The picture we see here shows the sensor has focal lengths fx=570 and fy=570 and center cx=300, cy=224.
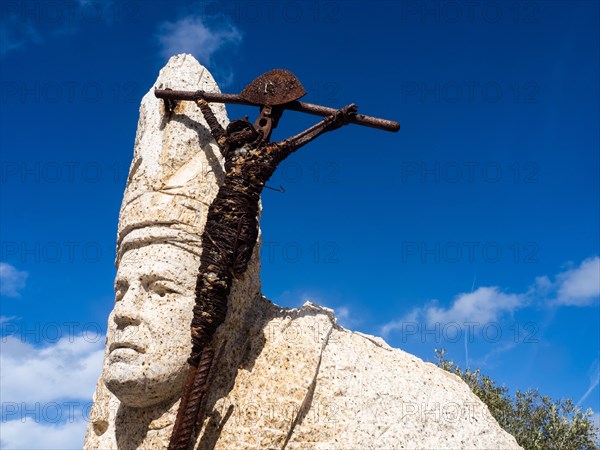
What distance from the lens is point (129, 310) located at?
619 cm

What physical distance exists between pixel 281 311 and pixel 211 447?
186 centimetres

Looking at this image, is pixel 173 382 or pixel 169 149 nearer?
pixel 173 382

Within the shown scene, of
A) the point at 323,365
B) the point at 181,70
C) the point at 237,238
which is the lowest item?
the point at 323,365

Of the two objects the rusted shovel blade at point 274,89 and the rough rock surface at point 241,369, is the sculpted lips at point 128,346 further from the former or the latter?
the rusted shovel blade at point 274,89

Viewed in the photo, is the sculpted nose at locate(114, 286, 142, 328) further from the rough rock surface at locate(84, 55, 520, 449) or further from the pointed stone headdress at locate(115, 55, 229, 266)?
the pointed stone headdress at locate(115, 55, 229, 266)

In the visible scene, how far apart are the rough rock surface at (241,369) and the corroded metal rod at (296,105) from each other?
0.57 m

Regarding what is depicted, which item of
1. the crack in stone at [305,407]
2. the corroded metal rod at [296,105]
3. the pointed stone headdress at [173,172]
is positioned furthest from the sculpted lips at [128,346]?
the corroded metal rod at [296,105]

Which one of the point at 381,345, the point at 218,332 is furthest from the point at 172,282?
the point at 381,345

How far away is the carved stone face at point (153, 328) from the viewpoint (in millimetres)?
6039

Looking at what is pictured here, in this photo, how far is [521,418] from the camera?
16.2 meters

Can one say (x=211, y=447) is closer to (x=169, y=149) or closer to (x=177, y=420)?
(x=177, y=420)

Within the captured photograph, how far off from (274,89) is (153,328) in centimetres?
314

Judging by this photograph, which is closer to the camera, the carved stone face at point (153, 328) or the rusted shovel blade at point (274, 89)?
the carved stone face at point (153, 328)

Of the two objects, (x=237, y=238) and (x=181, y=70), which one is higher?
(x=181, y=70)
